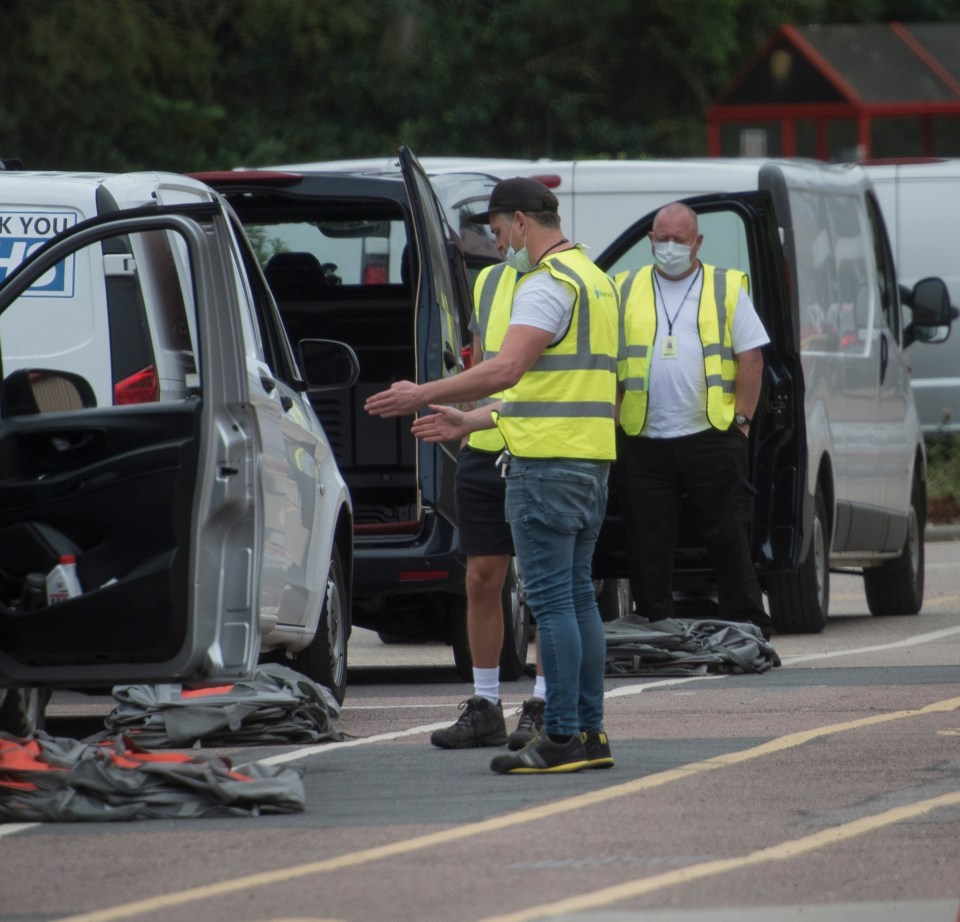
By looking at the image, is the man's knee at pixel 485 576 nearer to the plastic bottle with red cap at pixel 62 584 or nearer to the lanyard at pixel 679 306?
the plastic bottle with red cap at pixel 62 584

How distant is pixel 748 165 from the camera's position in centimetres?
1315

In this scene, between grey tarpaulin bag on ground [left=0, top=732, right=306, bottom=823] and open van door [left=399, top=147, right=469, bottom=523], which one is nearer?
grey tarpaulin bag on ground [left=0, top=732, right=306, bottom=823]

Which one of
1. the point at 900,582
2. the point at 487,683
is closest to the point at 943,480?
the point at 900,582

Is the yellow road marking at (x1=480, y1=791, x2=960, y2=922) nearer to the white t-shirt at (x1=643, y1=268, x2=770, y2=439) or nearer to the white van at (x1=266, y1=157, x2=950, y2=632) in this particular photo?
the white t-shirt at (x1=643, y1=268, x2=770, y2=439)

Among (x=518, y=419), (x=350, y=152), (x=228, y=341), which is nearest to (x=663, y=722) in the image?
(x=518, y=419)

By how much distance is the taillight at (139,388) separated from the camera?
8805 mm

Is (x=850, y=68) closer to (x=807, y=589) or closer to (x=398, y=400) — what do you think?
(x=807, y=589)

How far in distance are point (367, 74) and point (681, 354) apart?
2523 cm

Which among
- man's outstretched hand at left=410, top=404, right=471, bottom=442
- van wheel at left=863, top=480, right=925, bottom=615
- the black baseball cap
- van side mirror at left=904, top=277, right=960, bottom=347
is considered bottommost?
van wheel at left=863, top=480, right=925, bottom=615

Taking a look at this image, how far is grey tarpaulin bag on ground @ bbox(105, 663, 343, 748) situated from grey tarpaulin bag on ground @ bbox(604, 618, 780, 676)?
2.37 meters

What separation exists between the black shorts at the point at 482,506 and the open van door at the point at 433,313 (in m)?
1.76

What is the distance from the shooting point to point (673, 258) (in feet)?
37.1

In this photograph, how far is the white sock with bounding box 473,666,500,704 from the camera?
8914 millimetres

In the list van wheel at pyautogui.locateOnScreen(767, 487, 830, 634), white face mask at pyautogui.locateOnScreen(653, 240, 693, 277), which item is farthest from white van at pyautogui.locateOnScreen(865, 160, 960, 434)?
white face mask at pyautogui.locateOnScreen(653, 240, 693, 277)
